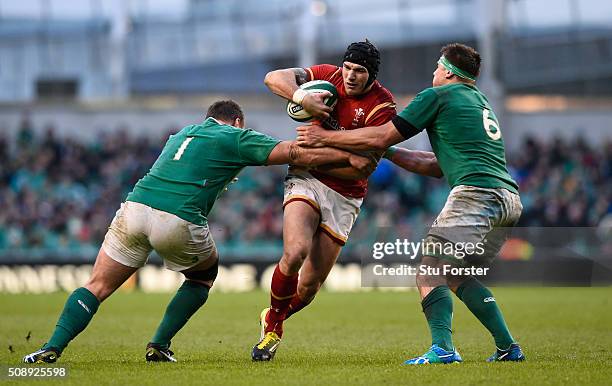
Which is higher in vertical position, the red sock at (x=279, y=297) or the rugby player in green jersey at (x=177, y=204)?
the rugby player in green jersey at (x=177, y=204)

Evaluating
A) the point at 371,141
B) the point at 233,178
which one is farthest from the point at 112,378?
the point at 371,141

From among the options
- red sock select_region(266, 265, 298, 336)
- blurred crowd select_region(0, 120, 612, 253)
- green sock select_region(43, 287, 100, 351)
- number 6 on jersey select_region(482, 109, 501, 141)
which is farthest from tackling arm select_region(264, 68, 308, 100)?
blurred crowd select_region(0, 120, 612, 253)

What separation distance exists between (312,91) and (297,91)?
0.13 meters

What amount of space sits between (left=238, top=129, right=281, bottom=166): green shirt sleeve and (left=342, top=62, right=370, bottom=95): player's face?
98 centimetres

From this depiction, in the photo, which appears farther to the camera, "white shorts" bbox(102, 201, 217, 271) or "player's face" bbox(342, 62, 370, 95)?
"player's face" bbox(342, 62, 370, 95)

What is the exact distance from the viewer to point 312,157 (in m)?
8.80

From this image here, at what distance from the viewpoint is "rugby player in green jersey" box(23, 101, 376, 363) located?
27.9 ft

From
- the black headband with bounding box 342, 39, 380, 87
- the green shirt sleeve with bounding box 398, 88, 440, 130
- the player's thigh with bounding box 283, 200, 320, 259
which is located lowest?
the player's thigh with bounding box 283, 200, 320, 259

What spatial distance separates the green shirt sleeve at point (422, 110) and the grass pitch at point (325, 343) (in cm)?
193

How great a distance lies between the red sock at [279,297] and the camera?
8977 millimetres

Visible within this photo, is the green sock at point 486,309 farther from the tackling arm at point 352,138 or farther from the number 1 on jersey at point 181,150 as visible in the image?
the number 1 on jersey at point 181,150

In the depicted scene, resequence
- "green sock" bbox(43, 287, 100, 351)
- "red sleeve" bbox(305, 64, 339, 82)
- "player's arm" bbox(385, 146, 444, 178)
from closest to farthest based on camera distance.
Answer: "green sock" bbox(43, 287, 100, 351) → "player's arm" bbox(385, 146, 444, 178) → "red sleeve" bbox(305, 64, 339, 82)

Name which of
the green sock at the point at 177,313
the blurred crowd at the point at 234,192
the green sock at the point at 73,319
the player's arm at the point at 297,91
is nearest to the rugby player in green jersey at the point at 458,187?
the player's arm at the point at 297,91

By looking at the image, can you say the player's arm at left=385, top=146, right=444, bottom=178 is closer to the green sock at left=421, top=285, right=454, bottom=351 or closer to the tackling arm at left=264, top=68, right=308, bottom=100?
the tackling arm at left=264, top=68, right=308, bottom=100
